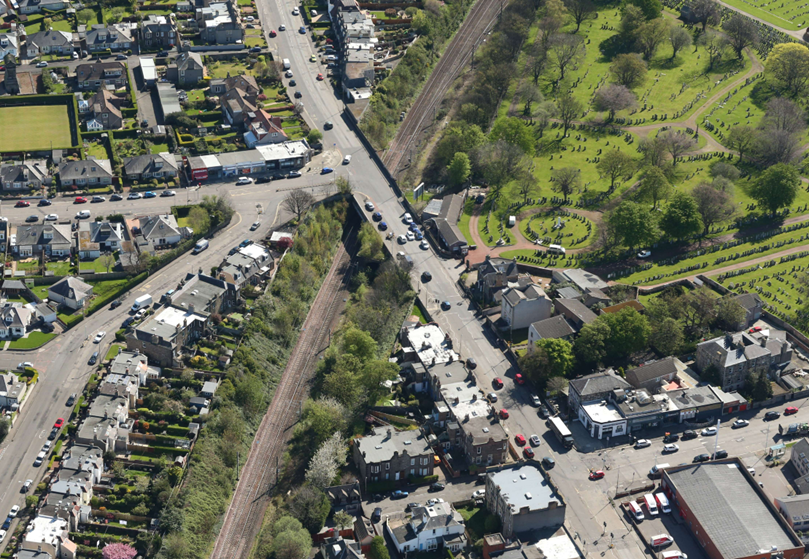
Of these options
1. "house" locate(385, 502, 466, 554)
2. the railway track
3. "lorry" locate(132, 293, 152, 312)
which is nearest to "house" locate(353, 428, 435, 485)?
"house" locate(385, 502, 466, 554)

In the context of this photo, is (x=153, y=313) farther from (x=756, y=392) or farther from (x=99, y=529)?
(x=756, y=392)

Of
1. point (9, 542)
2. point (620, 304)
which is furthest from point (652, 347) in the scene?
point (9, 542)

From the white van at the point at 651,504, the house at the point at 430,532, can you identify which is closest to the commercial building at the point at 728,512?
the white van at the point at 651,504

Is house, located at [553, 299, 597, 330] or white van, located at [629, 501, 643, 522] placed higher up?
house, located at [553, 299, 597, 330]

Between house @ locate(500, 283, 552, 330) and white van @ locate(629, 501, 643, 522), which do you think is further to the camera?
house @ locate(500, 283, 552, 330)

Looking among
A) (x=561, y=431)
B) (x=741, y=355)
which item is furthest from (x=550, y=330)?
(x=741, y=355)

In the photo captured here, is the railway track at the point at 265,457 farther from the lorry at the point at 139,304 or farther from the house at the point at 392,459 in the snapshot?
the lorry at the point at 139,304

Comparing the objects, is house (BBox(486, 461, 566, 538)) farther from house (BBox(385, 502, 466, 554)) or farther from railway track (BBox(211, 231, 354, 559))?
railway track (BBox(211, 231, 354, 559))
